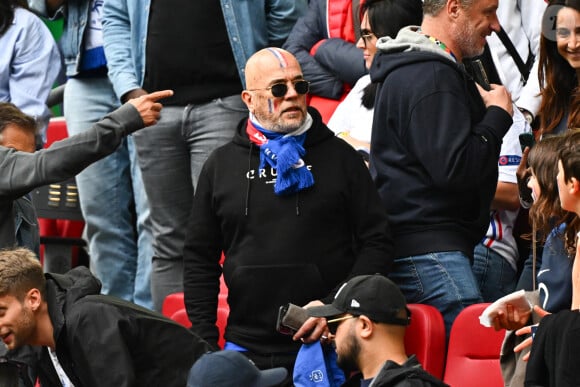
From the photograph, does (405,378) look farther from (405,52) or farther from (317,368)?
(405,52)

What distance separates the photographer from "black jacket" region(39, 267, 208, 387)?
19.3 feet

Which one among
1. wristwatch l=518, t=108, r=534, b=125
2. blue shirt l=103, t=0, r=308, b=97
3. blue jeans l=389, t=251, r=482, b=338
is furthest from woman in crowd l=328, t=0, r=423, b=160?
blue jeans l=389, t=251, r=482, b=338

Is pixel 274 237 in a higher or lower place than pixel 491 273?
higher

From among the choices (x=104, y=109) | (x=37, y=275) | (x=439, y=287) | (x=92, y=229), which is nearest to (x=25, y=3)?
(x=104, y=109)

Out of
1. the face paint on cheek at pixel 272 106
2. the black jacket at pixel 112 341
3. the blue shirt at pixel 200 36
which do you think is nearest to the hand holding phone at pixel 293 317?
the black jacket at pixel 112 341

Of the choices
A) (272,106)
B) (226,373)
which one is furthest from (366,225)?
(226,373)

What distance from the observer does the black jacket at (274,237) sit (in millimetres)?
6301

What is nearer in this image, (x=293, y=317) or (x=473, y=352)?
(x=293, y=317)

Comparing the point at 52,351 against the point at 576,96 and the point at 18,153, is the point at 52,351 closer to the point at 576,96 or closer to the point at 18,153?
the point at 18,153

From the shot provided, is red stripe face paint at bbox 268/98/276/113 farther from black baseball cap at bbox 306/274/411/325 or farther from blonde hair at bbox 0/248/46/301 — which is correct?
blonde hair at bbox 0/248/46/301

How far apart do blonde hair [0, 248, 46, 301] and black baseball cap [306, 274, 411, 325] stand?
4.24 ft

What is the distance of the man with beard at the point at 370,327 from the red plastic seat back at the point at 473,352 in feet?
1.87

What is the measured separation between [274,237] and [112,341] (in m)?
0.89

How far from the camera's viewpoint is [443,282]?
6332 mm
